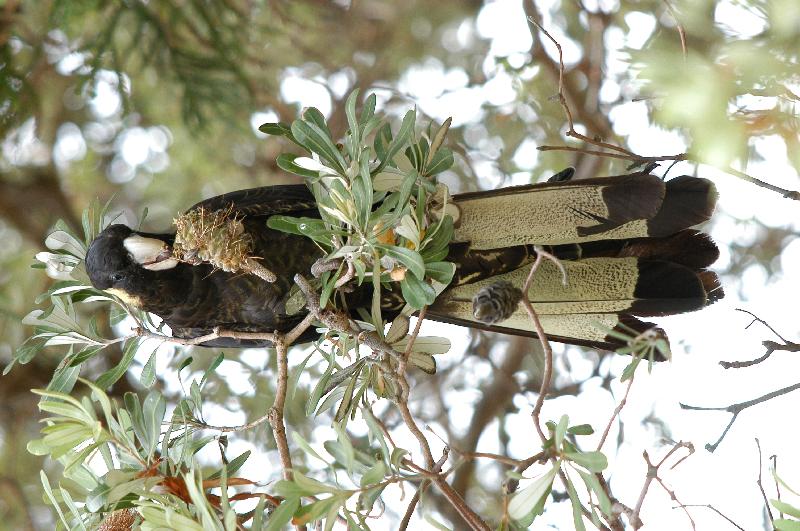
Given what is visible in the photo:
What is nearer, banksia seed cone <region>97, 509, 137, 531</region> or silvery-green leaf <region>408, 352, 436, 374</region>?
banksia seed cone <region>97, 509, 137, 531</region>

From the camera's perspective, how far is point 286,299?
1.54 metres

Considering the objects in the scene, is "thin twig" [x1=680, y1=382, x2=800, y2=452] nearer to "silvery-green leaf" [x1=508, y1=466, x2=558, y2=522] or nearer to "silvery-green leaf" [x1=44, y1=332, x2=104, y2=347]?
"silvery-green leaf" [x1=508, y1=466, x2=558, y2=522]

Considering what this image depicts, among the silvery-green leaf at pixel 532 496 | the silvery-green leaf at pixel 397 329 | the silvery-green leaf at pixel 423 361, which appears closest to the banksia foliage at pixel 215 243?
the silvery-green leaf at pixel 397 329

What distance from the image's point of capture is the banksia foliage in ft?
4.52

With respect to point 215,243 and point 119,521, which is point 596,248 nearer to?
point 215,243

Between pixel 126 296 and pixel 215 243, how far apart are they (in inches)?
10.3

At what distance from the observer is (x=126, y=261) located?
4.84ft

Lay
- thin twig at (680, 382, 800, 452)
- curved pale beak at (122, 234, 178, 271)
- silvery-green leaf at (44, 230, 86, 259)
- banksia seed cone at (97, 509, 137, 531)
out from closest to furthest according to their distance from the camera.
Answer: thin twig at (680, 382, 800, 452)
banksia seed cone at (97, 509, 137, 531)
curved pale beak at (122, 234, 178, 271)
silvery-green leaf at (44, 230, 86, 259)

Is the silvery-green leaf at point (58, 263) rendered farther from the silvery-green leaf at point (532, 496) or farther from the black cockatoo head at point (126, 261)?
the silvery-green leaf at point (532, 496)

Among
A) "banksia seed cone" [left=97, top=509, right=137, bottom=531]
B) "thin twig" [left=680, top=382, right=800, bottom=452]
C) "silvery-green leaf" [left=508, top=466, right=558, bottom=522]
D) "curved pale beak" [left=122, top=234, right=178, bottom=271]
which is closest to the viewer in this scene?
"silvery-green leaf" [left=508, top=466, right=558, bottom=522]

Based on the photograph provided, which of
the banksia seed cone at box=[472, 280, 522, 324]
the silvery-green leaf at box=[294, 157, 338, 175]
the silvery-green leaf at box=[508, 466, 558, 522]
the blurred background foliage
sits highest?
the silvery-green leaf at box=[294, 157, 338, 175]

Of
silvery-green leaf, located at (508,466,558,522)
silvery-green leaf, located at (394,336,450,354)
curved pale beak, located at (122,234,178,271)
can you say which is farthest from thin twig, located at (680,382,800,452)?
curved pale beak, located at (122,234,178,271)

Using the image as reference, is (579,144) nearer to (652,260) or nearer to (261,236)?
(652,260)

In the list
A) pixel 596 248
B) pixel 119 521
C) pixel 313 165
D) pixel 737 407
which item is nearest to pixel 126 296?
pixel 119 521
